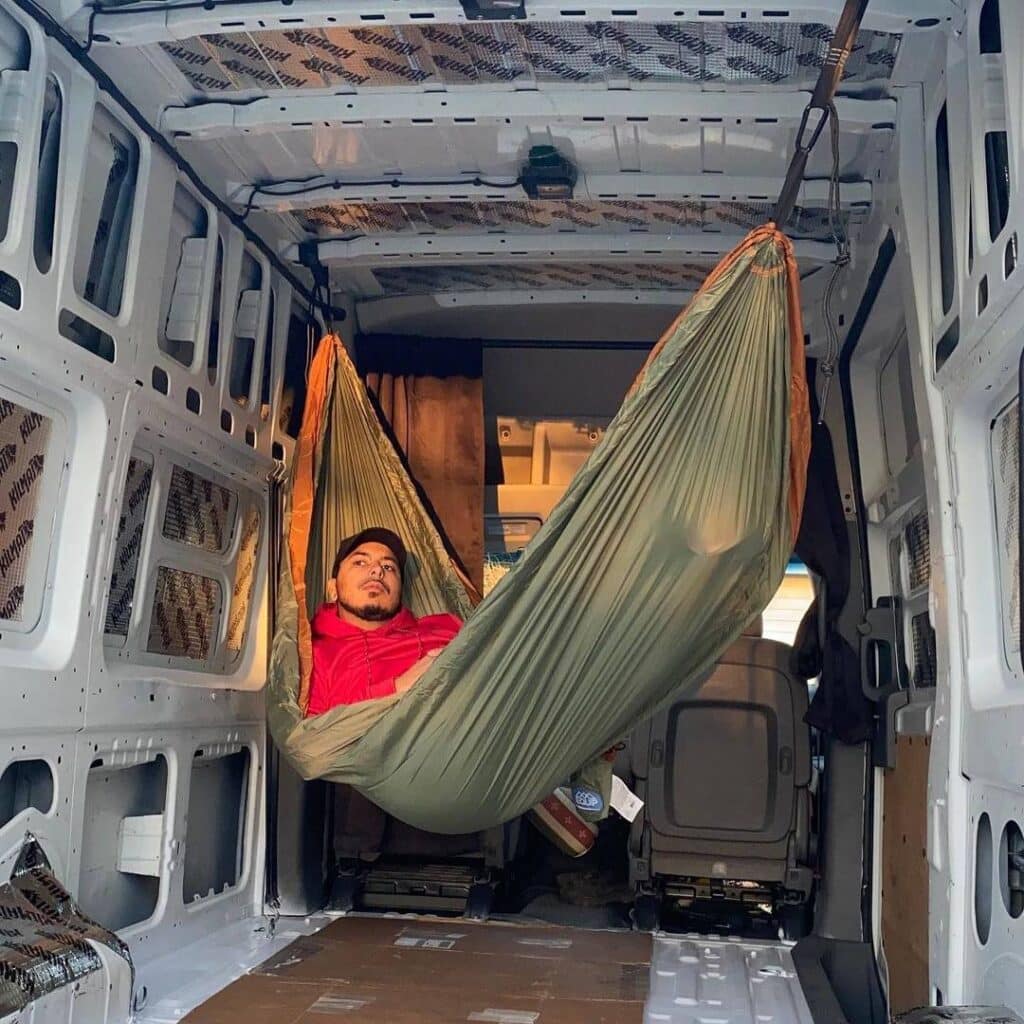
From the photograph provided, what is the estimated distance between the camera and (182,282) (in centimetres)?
313

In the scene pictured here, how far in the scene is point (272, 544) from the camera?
3.75m

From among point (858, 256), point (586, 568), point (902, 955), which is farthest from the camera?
point (858, 256)

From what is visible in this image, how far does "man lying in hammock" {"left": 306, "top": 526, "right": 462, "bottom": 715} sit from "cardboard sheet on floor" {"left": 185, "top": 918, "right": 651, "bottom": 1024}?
745 millimetres

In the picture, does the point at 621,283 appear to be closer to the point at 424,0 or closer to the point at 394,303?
the point at 394,303

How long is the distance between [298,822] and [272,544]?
3.18 ft

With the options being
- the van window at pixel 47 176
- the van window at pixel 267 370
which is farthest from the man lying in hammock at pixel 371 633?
the van window at pixel 47 176

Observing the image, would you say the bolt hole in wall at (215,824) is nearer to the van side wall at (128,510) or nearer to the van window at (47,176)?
the van side wall at (128,510)

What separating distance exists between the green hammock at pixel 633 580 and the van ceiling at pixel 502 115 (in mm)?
511

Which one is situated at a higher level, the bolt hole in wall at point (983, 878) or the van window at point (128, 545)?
the van window at point (128, 545)

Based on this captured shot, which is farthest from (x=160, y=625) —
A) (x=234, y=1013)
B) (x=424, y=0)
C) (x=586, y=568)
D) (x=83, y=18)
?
(x=424, y=0)

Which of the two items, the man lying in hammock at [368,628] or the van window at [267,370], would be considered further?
the van window at [267,370]

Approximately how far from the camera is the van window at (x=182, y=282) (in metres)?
3.09

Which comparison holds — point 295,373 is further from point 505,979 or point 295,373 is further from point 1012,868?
point 1012,868

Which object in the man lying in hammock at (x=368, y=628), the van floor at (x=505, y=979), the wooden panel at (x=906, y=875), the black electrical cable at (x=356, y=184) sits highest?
the black electrical cable at (x=356, y=184)
